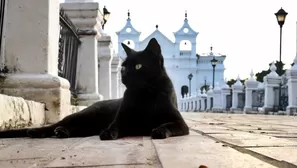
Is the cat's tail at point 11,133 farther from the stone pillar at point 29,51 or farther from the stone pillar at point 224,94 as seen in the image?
the stone pillar at point 224,94

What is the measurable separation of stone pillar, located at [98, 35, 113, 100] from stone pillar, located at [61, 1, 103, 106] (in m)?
1.97

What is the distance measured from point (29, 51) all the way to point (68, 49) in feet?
7.44

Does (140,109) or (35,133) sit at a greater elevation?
(140,109)

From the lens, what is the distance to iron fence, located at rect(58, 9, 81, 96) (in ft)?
20.5

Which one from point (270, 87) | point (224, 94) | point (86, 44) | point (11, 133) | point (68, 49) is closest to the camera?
point (11, 133)

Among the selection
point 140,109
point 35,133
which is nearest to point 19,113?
point 35,133

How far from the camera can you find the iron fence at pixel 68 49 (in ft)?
20.5

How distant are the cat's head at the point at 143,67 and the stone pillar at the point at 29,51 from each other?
1.13 metres

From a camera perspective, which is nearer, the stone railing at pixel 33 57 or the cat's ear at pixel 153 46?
the cat's ear at pixel 153 46

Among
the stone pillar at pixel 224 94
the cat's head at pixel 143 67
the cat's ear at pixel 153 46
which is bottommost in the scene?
the stone pillar at pixel 224 94

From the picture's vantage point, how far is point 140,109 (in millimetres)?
3615

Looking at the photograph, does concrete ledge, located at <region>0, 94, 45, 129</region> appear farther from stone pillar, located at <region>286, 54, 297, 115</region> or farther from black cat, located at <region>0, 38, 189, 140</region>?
stone pillar, located at <region>286, 54, 297, 115</region>

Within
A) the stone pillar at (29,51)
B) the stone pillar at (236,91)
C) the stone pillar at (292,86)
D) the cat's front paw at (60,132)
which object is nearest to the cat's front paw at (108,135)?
the cat's front paw at (60,132)

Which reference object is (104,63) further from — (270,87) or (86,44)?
(270,87)
